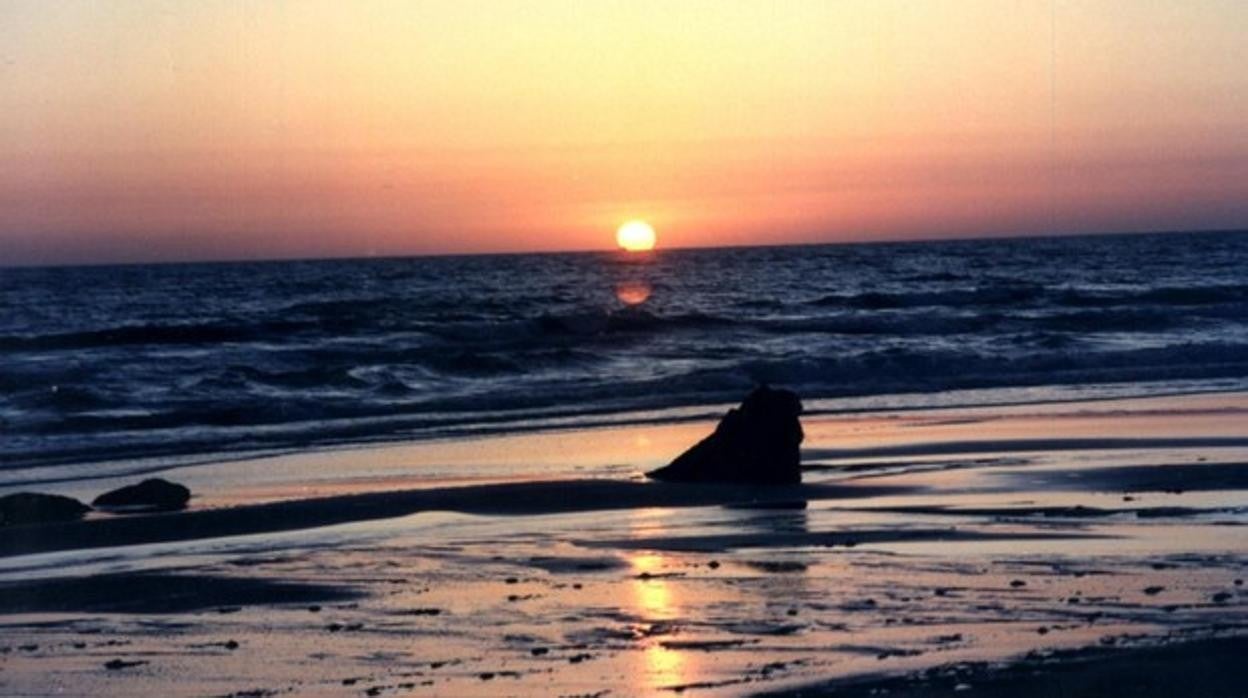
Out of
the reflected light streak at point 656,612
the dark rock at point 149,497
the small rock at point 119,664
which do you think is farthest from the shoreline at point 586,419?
the small rock at point 119,664

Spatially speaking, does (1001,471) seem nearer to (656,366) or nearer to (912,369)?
(912,369)

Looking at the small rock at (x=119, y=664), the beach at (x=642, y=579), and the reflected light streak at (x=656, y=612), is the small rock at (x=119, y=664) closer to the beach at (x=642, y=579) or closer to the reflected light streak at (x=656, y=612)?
the beach at (x=642, y=579)

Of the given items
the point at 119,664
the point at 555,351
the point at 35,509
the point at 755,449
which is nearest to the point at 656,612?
the point at 119,664

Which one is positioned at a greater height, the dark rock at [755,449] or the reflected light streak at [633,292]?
the dark rock at [755,449]

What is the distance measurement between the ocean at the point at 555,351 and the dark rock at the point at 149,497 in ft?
10.00

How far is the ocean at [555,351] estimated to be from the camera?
24.6 meters

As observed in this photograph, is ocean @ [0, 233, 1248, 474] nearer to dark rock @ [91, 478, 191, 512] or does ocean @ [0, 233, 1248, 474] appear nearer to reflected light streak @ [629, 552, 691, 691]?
dark rock @ [91, 478, 191, 512]

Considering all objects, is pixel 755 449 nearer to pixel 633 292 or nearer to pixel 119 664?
pixel 119 664

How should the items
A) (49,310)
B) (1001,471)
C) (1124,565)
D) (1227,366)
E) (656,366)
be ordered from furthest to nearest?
(49,310), (656,366), (1227,366), (1001,471), (1124,565)

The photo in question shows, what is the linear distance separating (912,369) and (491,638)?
23.2 m

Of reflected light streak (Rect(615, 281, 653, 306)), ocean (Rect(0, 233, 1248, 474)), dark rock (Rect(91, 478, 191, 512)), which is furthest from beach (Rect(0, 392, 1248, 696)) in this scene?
reflected light streak (Rect(615, 281, 653, 306))

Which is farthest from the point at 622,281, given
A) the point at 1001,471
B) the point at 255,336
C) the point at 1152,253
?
the point at 1001,471

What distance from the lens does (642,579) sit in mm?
10320

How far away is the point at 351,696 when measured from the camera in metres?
7.70
